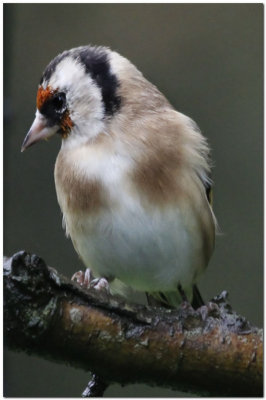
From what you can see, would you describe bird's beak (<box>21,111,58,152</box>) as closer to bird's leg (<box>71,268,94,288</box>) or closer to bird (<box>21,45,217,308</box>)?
bird (<box>21,45,217,308</box>)

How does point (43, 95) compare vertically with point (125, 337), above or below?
above

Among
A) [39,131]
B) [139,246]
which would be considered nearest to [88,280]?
[139,246]

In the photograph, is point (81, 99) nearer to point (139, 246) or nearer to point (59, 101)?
point (59, 101)

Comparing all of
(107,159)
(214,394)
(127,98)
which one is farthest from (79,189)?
(214,394)

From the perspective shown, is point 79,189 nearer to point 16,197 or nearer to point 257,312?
point 16,197

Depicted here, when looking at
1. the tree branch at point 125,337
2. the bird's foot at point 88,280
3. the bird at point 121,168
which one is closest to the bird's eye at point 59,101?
the bird at point 121,168

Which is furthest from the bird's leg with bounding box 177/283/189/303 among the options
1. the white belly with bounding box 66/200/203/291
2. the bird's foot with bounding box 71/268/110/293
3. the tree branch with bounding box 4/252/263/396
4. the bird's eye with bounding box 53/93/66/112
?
the bird's eye with bounding box 53/93/66/112
